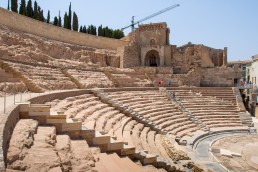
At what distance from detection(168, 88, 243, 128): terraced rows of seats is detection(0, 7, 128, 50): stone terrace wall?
1367 cm

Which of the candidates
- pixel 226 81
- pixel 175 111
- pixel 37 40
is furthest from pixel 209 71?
pixel 37 40

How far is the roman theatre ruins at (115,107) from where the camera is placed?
5652 millimetres

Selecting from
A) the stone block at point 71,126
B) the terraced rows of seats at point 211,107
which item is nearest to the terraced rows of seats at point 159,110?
the terraced rows of seats at point 211,107

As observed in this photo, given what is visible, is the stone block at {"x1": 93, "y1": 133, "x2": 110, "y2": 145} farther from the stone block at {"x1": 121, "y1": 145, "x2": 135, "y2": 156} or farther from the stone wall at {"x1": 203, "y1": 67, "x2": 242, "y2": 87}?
the stone wall at {"x1": 203, "y1": 67, "x2": 242, "y2": 87}

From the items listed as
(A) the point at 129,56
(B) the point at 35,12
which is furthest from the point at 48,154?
(B) the point at 35,12

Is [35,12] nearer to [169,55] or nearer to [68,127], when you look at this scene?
[169,55]

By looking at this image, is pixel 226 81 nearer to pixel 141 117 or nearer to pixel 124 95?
pixel 124 95

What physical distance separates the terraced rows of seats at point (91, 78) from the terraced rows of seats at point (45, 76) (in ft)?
3.55

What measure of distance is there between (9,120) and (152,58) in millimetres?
29749

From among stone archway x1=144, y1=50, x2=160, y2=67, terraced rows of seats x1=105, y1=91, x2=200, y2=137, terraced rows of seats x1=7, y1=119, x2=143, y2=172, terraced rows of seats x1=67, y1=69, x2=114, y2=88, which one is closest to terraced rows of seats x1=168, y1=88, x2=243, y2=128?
terraced rows of seats x1=105, y1=91, x2=200, y2=137

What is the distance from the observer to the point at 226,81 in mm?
28047

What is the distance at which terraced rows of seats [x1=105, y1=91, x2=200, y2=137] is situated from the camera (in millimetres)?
16250

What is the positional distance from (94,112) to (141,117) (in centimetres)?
405

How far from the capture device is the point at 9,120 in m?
5.20
